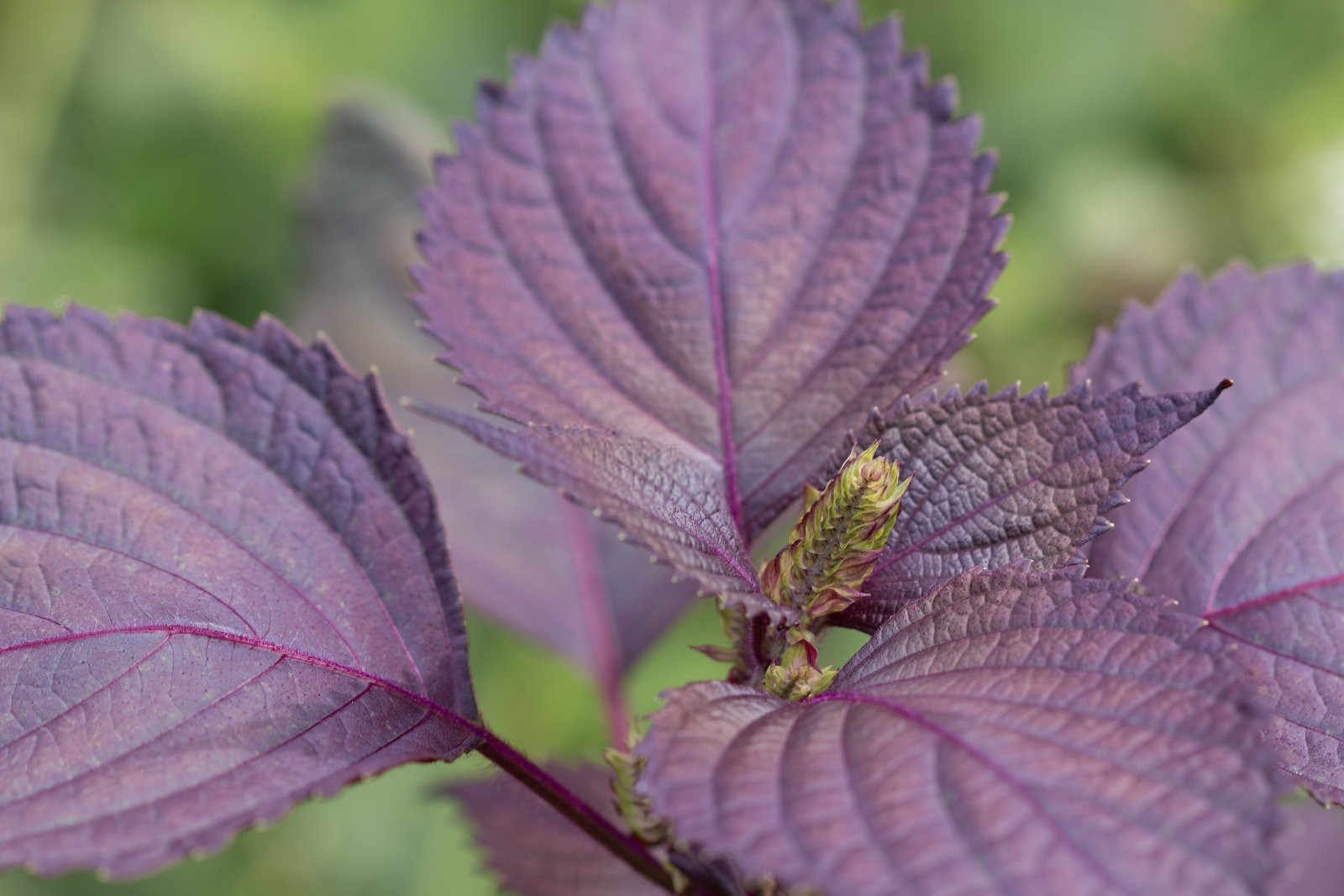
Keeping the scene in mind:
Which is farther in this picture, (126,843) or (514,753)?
(514,753)

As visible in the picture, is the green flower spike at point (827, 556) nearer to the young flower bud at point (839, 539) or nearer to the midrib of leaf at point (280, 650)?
the young flower bud at point (839, 539)

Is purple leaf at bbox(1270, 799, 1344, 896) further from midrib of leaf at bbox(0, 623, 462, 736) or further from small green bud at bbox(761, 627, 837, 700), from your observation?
midrib of leaf at bbox(0, 623, 462, 736)

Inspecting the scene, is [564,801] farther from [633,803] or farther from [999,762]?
[999,762]

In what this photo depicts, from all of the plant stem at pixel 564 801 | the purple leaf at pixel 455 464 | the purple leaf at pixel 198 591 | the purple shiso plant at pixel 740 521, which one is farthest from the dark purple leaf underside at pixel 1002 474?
the purple leaf at pixel 455 464

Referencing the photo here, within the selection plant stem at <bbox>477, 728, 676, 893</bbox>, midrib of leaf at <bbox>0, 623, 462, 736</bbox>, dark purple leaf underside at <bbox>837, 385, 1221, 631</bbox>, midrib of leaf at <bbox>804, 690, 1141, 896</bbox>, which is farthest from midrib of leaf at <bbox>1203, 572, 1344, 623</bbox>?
midrib of leaf at <bbox>0, 623, 462, 736</bbox>

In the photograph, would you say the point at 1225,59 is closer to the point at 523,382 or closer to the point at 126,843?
the point at 523,382

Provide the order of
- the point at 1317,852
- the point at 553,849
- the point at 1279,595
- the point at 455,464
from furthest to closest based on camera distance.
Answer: the point at 455,464 → the point at 1317,852 → the point at 553,849 → the point at 1279,595

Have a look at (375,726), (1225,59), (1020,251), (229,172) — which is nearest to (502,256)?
(375,726)

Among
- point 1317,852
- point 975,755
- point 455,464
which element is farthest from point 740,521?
point 1317,852
